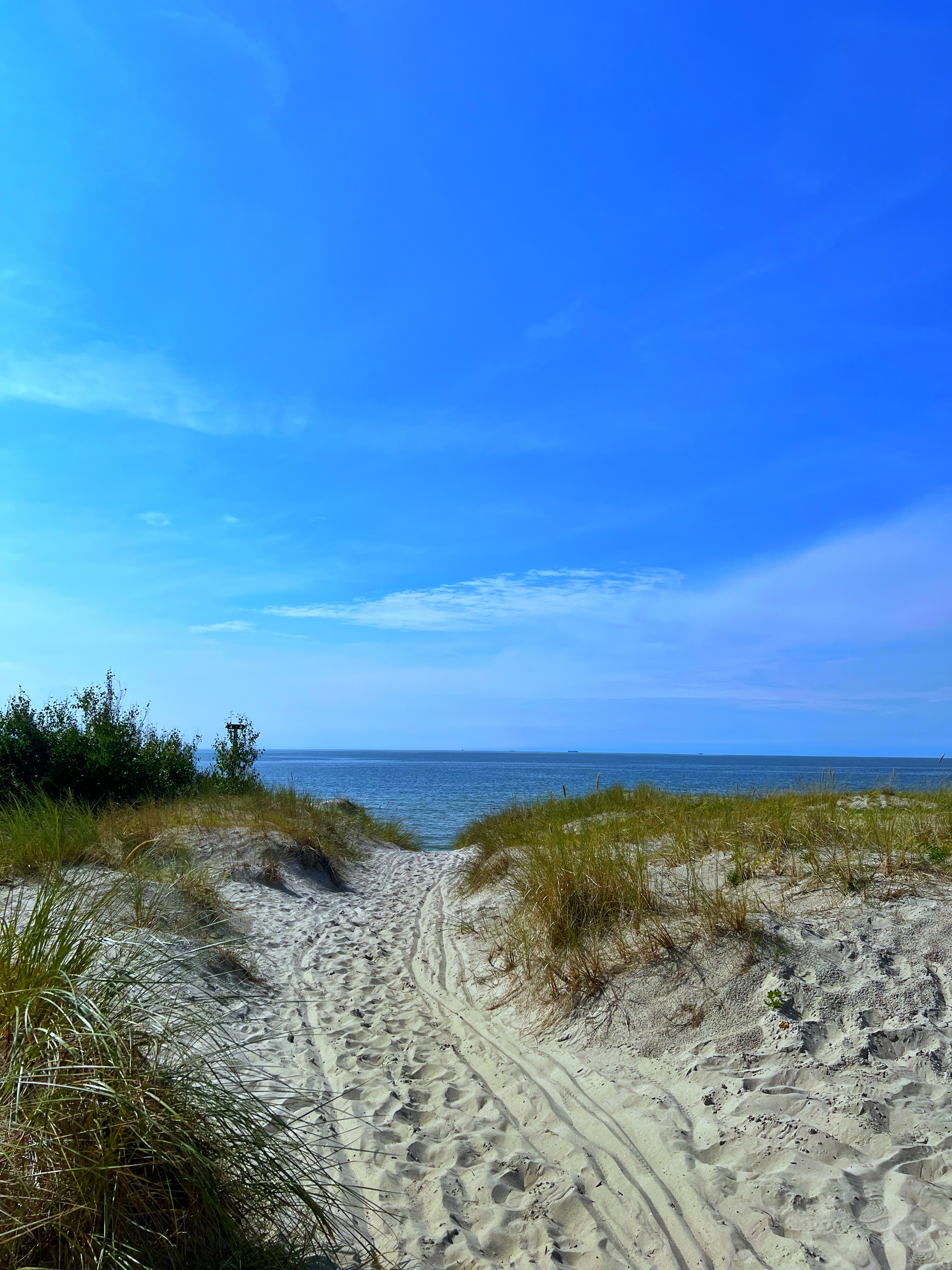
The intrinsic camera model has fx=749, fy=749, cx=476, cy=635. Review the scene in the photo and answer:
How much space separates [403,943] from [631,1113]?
199 inches

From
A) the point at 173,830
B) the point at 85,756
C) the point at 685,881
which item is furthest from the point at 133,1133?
the point at 85,756

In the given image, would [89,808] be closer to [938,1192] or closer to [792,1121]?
[792,1121]

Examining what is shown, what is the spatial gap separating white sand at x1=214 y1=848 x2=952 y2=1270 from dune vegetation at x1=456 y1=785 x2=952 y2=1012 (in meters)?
0.30

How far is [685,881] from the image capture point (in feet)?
22.0

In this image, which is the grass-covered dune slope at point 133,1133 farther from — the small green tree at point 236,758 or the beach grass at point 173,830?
the small green tree at point 236,758

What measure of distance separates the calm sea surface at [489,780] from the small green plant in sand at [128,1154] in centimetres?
868

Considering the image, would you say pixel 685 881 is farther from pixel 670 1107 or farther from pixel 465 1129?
pixel 465 1129

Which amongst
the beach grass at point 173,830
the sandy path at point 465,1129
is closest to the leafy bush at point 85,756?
the beach grass at point 173,830

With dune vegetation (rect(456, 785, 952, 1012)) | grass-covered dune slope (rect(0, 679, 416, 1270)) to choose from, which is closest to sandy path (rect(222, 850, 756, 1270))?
grass-covered dune slope (rect(0, 679, 416, 1270))

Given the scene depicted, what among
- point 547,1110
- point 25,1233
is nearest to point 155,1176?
point 25,1233

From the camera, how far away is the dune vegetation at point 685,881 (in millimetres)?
5973

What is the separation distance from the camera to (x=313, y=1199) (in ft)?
9.77

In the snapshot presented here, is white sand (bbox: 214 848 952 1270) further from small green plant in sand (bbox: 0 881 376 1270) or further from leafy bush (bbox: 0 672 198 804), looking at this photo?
leafy bush (bbox: 0 672 198 804)

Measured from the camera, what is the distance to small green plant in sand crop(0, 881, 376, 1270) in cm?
235
